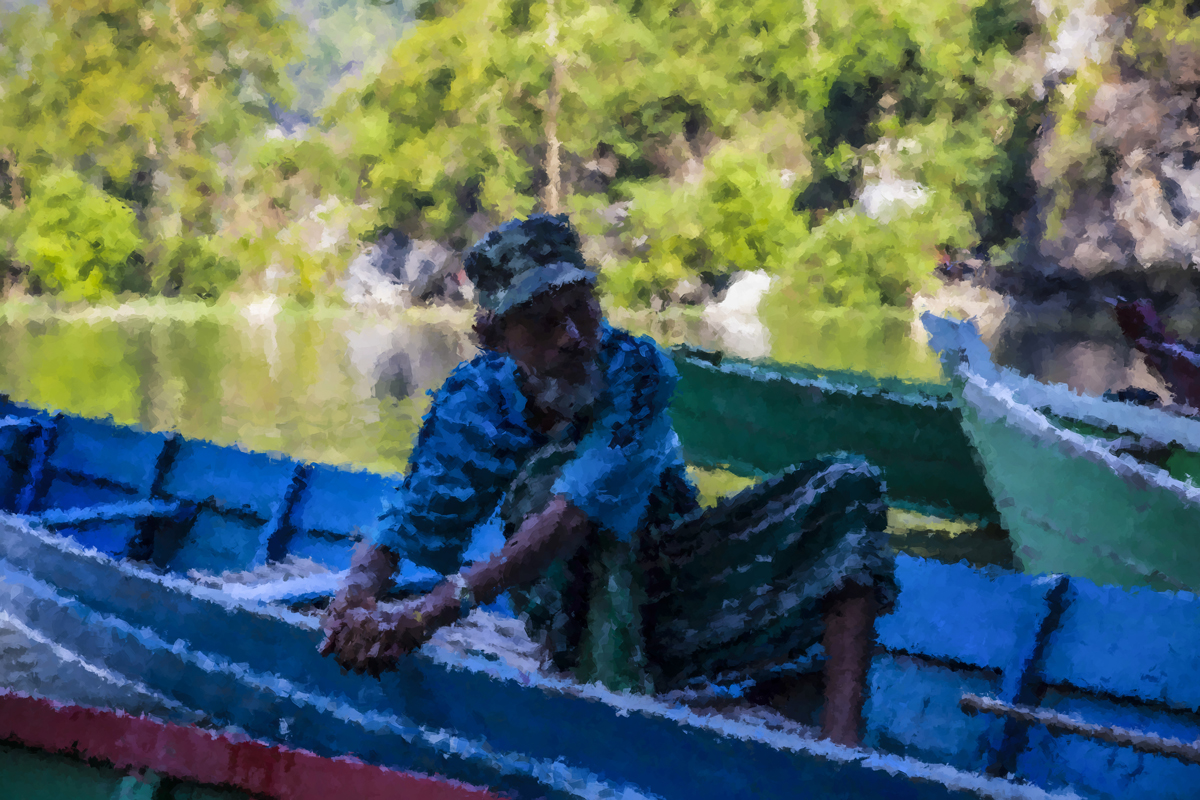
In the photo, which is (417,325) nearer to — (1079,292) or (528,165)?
(528,165)

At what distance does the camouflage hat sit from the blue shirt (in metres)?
0.08

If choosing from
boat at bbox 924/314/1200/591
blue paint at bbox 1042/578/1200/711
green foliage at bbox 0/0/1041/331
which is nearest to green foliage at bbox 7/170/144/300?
green foliage at bbox 0/0/1041/331

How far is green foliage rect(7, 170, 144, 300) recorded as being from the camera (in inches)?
268

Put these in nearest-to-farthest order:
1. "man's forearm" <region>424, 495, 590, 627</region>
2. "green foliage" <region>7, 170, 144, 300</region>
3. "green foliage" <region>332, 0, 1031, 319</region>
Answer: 1. "man's forearm" <region>424, 495, 590, 627</region>
2. "green foliage" <region>332, 0, 1031, 319</region>
3. "green foliage" <region>7, 170, 144, 300</region>

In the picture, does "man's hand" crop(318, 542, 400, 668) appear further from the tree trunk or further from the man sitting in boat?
the tree trunk

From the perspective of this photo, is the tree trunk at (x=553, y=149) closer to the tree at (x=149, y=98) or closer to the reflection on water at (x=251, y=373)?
the reflection on water at (x=251, y=373)

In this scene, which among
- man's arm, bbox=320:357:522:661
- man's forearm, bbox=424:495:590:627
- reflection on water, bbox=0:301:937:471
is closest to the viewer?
man's forearm, bbox=424:495:590:627

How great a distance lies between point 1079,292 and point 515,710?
16.7ft

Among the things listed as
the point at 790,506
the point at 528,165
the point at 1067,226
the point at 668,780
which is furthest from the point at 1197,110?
the point at 668,780

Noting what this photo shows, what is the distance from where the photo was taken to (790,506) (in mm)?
885

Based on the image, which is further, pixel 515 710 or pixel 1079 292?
pixel 1079 292

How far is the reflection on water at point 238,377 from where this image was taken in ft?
18.9

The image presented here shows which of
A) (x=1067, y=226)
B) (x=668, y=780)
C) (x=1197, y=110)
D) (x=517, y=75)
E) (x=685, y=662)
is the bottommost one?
(x=668, y=780)

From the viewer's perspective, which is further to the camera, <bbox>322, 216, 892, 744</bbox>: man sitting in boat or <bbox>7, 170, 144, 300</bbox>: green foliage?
<bbox>7, 170, 144, 300</bbox>: green foliage
